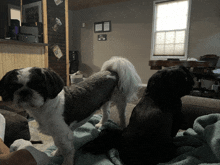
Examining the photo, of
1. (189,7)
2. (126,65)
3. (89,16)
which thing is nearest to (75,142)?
(126,65)

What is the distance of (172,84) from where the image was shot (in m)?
0.85

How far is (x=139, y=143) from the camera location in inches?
32.9

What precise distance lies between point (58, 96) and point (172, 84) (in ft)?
2.35

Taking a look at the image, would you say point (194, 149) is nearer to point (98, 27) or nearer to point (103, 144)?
point (103, 144)

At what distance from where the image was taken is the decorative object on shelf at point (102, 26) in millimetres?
5910

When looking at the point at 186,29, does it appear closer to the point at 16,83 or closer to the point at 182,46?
the point at 182,46

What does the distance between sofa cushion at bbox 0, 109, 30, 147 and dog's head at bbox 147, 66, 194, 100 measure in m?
1.07

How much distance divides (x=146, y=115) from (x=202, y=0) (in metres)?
4.89

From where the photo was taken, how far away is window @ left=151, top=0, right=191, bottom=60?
15.1ft

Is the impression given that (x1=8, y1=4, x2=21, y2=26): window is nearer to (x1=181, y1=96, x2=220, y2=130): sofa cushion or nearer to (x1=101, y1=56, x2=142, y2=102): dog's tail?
(x1=101, y1=56, x2=142, y2=102): dog's tail

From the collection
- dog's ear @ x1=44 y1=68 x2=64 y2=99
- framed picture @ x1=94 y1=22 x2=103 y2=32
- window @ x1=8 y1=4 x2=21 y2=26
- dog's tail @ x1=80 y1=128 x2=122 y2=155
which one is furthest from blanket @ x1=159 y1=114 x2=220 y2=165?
framed picture @ x1=94 y1=22 x2=103 y2=32

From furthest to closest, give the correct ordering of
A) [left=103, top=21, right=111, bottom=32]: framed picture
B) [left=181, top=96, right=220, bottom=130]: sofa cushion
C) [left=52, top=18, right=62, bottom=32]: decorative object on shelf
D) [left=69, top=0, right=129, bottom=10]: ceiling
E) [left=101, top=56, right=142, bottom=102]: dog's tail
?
[left=103, top=21, right=111, bottom=32]: framed picture → [left=69, top=0, right=129, bottom=10]: ceiling → [left=52, top=18, right=62, bottom=32]: decorative object on shelf → [left=101, top=56, right=142, bottom=102]: dog's tail → [left=181, top=96, right=220, bottom=130]: sofa cushion

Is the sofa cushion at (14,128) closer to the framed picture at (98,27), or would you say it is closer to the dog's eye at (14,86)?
the dog's eye at (14,86)

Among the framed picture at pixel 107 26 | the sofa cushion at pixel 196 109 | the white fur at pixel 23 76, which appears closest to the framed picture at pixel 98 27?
the framed picture at pixel 107 26
